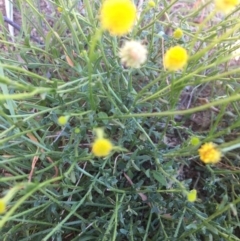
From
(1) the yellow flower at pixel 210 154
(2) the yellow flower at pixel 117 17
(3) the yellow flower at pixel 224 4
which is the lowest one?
(1) the yellow flower at pixel 210 154

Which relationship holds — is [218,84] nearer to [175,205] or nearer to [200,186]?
[200,186]

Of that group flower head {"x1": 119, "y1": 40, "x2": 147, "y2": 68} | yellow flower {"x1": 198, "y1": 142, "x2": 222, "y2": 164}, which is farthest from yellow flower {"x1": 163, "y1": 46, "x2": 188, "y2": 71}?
yellow flower {"x1": 198, "y1": 142, "x2": 222, "y2": 164}

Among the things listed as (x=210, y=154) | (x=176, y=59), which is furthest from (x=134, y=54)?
(x=210, y=154)

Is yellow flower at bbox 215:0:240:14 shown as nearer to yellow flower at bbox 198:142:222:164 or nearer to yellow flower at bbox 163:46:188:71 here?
yellow flower at bbox 163:46:188:71

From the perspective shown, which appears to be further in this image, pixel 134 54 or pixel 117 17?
pixel 134 54

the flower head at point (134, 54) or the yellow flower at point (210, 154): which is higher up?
the flower head at point (134, 54)

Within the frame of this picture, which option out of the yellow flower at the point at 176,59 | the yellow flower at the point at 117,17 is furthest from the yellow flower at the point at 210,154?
the yellow flower at the point at 117,17

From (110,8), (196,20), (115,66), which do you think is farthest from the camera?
(196,20)

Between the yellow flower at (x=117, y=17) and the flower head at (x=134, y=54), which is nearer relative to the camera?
the yellow flower at (x=117, y=17)

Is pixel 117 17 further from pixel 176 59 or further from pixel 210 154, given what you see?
pixel 210 154

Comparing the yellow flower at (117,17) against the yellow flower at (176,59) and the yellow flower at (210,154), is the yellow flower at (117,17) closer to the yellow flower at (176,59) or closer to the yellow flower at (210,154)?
the yellow flower at (176,59)

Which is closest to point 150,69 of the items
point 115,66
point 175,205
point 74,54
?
point 115,66
